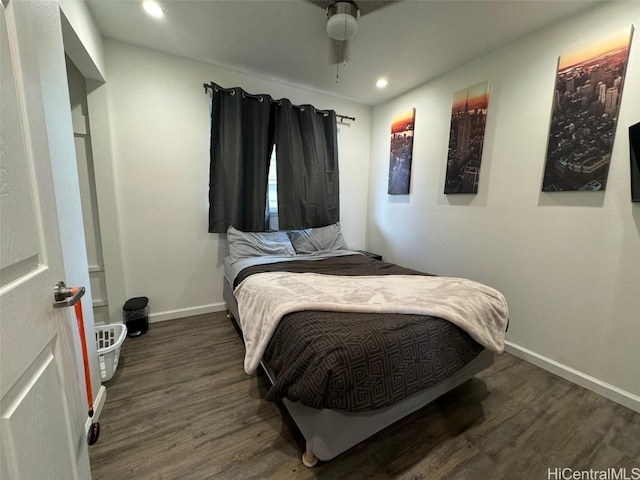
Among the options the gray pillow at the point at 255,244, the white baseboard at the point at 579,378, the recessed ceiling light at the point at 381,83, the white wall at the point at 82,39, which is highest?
the recessed ceiling light at the point at 381,83

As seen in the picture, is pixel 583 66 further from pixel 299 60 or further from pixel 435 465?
pixel 435 465

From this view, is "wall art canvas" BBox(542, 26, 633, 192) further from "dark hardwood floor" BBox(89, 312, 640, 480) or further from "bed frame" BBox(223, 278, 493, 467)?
"bed frame" BBox(223, 278, 493, 467)

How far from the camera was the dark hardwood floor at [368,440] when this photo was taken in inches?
50.3

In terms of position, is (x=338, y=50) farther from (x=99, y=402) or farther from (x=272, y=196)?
(x=99, y=402)

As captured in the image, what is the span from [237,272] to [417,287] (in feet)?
4.97

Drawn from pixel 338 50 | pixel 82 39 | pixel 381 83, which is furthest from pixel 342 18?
pixel 82 39

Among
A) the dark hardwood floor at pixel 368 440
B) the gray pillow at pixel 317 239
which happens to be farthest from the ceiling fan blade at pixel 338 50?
the dark hardwood floor at pixel 368 440

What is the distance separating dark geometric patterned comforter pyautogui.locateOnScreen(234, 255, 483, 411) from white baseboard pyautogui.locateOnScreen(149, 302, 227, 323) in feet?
5.67

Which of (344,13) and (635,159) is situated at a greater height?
(344,13)

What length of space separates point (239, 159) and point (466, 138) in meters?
2.29

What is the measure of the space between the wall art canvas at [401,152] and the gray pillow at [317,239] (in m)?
0.95

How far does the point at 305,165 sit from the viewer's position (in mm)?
3221

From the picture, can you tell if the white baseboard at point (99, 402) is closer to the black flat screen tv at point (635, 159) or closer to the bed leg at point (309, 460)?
the bed leg at point (309, 460)

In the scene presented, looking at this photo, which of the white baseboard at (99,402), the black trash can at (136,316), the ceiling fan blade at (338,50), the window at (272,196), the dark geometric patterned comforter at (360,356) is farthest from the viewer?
the window at (272,196)
